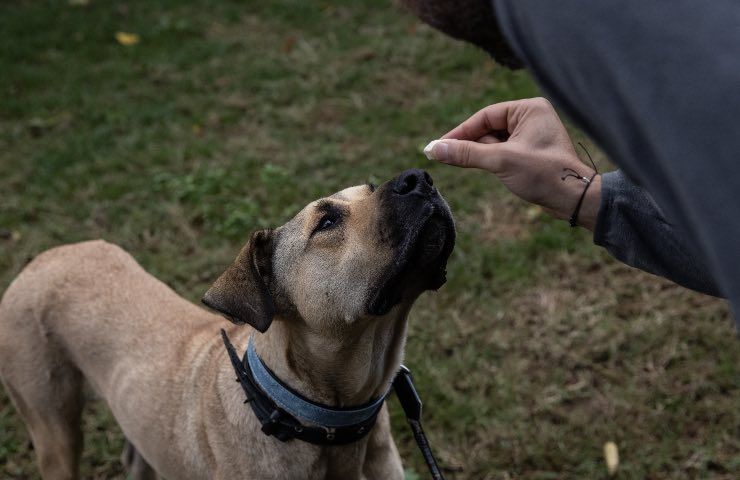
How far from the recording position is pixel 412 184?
8.67 ft

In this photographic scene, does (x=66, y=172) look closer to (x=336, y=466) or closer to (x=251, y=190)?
(x=251, y=190)

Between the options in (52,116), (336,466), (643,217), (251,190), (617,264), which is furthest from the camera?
(52,116)

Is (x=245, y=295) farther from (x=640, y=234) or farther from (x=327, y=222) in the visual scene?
(x=640, y=234)

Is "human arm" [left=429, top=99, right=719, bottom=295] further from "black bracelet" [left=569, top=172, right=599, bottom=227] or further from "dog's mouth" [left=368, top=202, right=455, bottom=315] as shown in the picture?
"dog's mouth" [left=368, top=202, right=455, bottom=315]

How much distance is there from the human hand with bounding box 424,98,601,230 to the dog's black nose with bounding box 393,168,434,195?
14 cm

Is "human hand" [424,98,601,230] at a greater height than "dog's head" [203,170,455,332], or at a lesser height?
greater

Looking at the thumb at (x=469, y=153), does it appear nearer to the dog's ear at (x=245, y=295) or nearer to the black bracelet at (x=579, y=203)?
the black bracelet at (x=579, y=203)

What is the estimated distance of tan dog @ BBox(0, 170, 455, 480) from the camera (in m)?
2.65

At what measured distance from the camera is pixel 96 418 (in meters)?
4.48

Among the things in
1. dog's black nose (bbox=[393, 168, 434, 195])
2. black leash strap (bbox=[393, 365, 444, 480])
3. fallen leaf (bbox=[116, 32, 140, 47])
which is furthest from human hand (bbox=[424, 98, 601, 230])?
fallen leaf (bbox=[116, 32, 140, 47])

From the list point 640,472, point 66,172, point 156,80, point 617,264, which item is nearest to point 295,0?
point 156,80

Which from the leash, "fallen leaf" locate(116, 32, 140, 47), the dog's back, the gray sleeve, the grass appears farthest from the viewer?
"fallen leaf" locate(116, 32, 140, 47)

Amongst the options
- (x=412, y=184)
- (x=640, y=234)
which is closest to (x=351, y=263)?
(x=412, y=184)

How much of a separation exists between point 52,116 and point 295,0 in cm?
334
